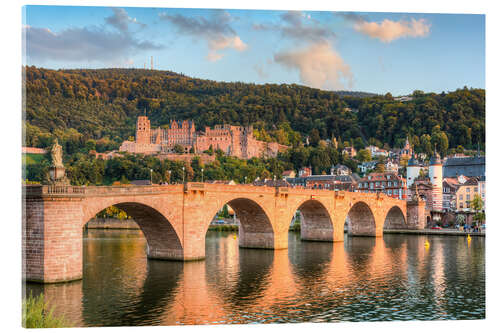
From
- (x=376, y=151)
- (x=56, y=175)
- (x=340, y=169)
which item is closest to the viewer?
(x=56, y=175)

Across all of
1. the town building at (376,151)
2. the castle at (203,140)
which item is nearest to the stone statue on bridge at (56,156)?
the town building at (376,151)

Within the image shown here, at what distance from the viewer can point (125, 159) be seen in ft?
284

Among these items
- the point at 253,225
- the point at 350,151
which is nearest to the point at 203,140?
the point at 350,151

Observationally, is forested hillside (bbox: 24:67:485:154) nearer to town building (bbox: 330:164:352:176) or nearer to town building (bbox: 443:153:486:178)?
town building (bbox: 443:153:486:178)

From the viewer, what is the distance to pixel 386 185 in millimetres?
73062

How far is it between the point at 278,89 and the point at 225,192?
47.2 metres

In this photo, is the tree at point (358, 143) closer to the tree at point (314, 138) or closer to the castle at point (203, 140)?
the tree at point (314, 138)

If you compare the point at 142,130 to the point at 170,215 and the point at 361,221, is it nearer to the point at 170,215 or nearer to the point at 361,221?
the point at 361,221

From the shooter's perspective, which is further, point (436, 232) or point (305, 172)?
point (305, 172)

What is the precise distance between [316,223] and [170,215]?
21133 millimetres

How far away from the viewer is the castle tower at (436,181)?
194ft

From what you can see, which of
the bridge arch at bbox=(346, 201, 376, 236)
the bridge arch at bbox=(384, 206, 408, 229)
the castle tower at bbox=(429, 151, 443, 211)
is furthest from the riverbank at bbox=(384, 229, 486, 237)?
the bridge arch at bbox=(346, 201, 376, 236)

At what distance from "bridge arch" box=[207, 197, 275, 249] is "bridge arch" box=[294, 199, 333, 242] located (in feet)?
23.1

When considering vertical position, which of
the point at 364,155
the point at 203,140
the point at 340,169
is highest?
the point at 203,140
